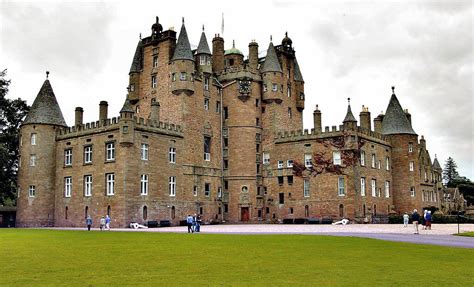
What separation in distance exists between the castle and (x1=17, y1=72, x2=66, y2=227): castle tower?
4.5 inches

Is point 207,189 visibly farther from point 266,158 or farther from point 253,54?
point 253,54

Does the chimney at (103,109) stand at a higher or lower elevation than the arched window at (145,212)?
higher

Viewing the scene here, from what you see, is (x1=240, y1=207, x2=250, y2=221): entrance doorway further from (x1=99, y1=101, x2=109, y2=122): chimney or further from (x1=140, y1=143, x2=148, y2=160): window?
(x1=99, y1=101, x2=109, y2=122): chimney

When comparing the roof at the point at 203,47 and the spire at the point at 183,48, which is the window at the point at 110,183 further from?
the roof at the point at 203,47

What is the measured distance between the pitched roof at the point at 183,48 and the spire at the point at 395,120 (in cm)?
2793

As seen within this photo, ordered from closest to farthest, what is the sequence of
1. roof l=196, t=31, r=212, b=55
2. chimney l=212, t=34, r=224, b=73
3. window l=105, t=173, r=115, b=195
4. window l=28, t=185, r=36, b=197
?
1. window l=105, t=173, r=115, b=195
2. window l=28, t=185, r=36, b=197
3. roof l=196, t=31, r=212, b=55
4. chimney l=212, t=34, r=224, b=73

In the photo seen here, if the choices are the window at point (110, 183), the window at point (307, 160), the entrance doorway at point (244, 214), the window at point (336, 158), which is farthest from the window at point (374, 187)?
the window at point (110, 183)

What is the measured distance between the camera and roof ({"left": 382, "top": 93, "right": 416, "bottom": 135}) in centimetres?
7212

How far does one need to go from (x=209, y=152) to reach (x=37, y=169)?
19.8 metres

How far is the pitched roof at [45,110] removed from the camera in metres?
62.2

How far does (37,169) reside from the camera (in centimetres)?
6175

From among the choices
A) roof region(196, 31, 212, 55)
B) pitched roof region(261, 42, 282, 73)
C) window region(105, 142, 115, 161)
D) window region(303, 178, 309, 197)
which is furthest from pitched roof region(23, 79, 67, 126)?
window region(303, 178, 309, 197)

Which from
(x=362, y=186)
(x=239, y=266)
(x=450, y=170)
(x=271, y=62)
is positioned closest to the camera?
(x=239, y=266)

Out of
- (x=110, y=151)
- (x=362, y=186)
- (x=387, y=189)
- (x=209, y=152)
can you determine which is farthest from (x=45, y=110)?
(x=387, y=189)
